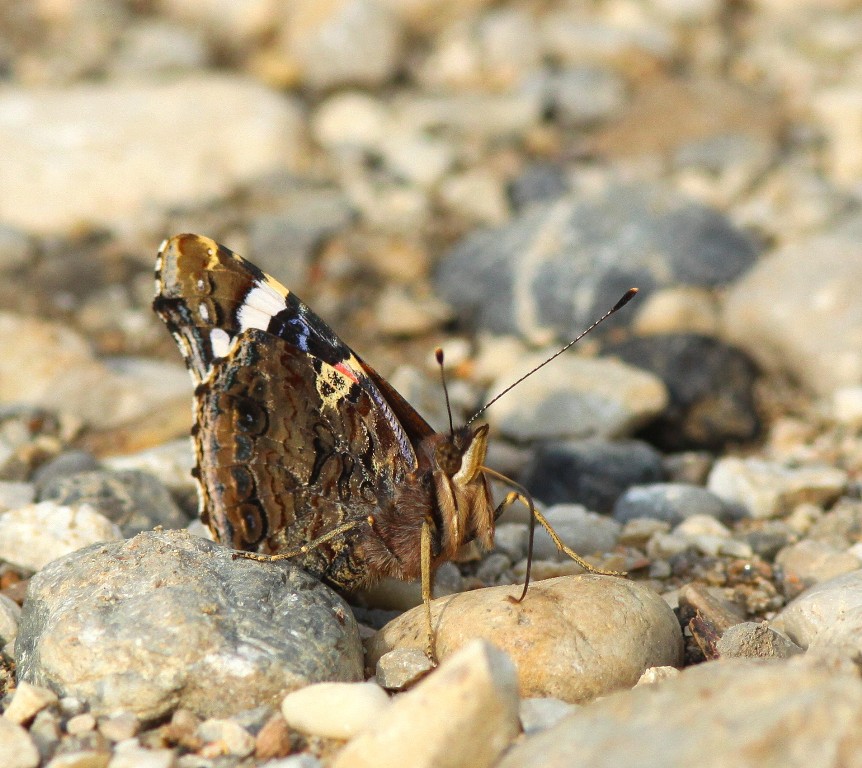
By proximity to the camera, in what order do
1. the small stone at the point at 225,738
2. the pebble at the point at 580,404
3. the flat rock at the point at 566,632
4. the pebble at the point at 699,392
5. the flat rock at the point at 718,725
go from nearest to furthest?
the flat rock at the point at 718,725, the small stone at the point at 225,738, the flat rock at the point at 566,632, the pebble at the point at 580,404, the pebble at the point at 699,392

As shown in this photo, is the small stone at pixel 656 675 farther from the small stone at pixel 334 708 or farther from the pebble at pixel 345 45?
the pebble at pixel 345 45

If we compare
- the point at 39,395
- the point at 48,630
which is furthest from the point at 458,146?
the point at 48,630

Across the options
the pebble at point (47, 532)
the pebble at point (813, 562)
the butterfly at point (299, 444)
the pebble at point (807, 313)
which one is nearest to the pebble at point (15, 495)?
the pebble at point (47, 532)

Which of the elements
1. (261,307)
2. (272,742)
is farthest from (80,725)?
(261,307)

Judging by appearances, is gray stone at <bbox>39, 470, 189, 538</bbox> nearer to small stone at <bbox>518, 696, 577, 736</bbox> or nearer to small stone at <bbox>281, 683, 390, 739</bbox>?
small stone at <bbox>281, 683, 390, 739</bbox>

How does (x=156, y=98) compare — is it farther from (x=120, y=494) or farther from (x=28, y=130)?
(x=120, y=494)

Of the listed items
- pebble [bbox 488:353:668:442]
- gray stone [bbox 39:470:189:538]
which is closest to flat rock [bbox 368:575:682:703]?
gray stone [bbox 39:470:189:538]

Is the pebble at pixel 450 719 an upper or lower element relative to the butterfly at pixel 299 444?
lower

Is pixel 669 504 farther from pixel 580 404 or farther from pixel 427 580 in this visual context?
pixel 427 580
